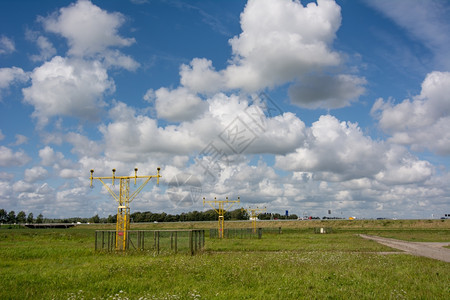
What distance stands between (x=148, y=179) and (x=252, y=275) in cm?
1574

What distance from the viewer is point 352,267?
65.7 ft

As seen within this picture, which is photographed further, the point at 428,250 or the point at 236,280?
the point at 428,250

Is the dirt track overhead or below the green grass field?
below

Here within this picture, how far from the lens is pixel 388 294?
13.6 metres

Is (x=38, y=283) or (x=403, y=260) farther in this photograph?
(x=403, y=260)

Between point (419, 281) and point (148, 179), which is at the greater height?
point (148, 179)

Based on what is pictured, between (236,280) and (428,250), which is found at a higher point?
(236,280)

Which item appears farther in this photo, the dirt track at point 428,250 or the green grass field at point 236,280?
the dirt track at point 428,250

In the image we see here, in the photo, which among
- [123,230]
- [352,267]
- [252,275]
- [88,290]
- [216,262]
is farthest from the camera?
[123,230]

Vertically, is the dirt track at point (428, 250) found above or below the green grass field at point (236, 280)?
below

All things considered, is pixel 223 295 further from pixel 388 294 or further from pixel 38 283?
pixel 38 283

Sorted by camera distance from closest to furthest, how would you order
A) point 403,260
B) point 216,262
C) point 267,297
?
1. point 267,297
2. point 216,262
3. point 403,260

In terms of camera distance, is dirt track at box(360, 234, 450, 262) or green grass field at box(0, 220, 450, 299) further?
dirt track at box(360, 234, 450, 262)

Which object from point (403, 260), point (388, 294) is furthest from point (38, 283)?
point (403, 260)
